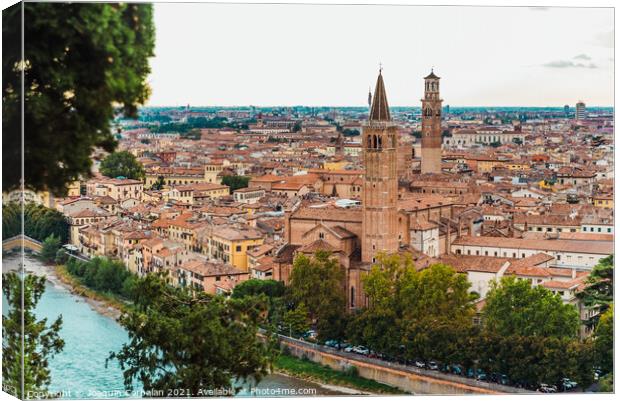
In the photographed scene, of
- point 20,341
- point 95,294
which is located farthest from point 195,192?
point 20,341

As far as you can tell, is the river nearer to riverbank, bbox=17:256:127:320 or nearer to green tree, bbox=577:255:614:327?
riverbank, bbox=17:256:127:320

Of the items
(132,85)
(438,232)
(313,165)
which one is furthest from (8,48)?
(313,165)

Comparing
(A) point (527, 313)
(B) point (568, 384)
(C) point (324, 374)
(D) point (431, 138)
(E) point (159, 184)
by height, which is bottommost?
(C) point (324, 374)

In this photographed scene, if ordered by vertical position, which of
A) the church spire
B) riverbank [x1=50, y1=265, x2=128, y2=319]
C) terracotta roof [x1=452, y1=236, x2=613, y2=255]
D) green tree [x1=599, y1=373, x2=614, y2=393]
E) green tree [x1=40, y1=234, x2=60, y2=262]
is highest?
the church spire

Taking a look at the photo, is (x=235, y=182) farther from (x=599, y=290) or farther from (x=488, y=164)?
(x=599, y=290)

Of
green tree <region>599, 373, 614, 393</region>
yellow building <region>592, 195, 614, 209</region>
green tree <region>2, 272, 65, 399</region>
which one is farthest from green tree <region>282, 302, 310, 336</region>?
green tree <region>2, 272, 65, 399</region>

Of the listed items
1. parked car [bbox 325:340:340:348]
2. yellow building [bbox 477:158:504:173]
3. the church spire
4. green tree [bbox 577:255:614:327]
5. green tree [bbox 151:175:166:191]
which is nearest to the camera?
green tree [bbox 577:255:614:327]

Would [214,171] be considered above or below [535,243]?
above
